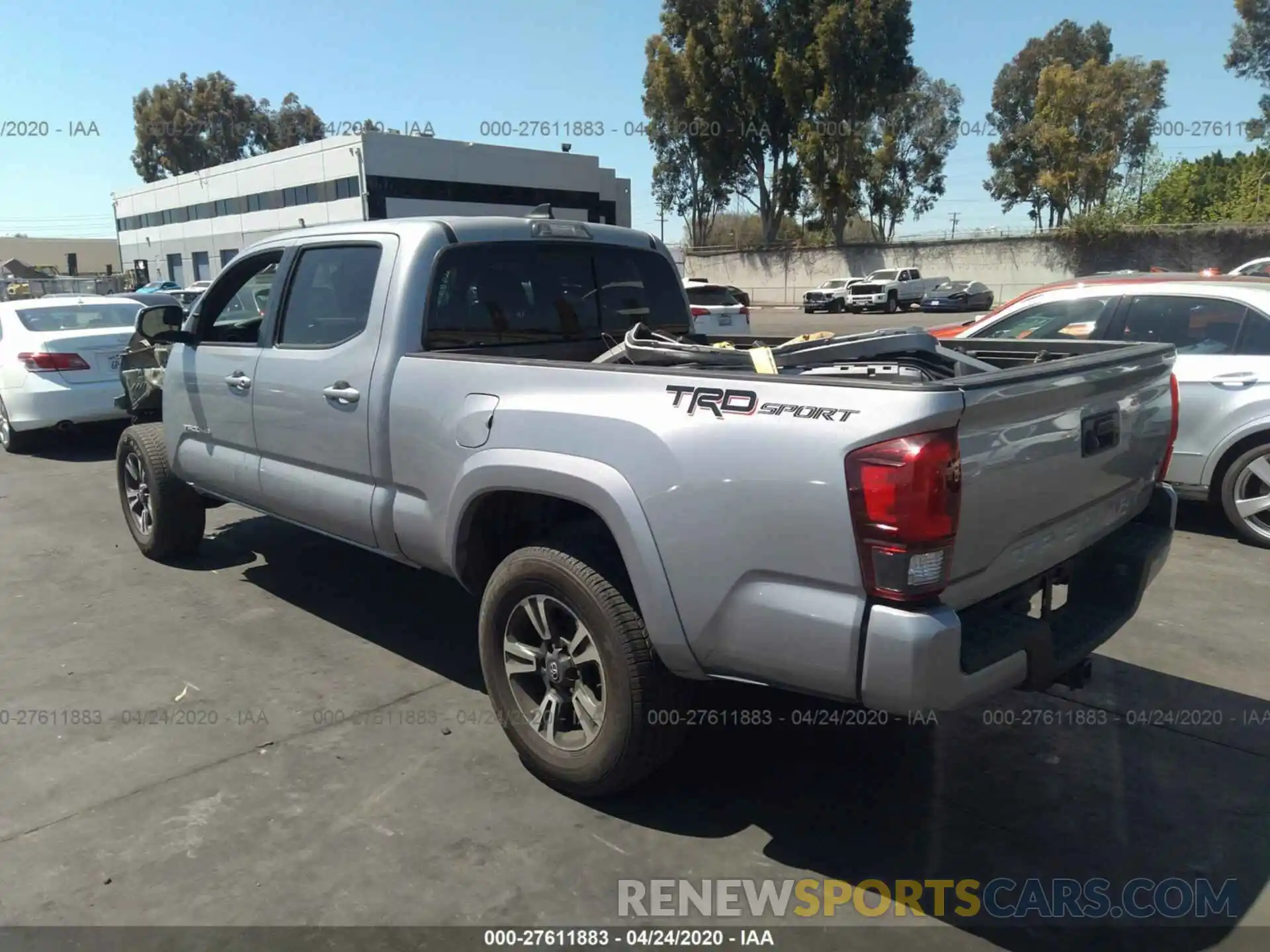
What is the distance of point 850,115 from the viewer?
4384 centimetres

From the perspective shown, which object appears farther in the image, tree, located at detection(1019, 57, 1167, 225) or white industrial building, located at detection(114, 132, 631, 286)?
white industrial building, located at detection(114, 132, 631, 286)

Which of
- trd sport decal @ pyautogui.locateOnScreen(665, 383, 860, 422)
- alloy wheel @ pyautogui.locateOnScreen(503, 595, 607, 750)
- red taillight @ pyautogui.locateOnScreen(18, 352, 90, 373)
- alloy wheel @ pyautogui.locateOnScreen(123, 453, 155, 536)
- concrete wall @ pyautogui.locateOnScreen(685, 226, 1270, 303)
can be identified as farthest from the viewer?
concrete wall @ pyautogui.locateOnScreen(685, 226, 1270, 303)

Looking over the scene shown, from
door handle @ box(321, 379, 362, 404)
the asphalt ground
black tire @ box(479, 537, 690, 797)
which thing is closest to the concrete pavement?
the asphalt ground

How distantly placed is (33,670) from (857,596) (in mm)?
3970

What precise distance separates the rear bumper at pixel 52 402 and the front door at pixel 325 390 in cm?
580

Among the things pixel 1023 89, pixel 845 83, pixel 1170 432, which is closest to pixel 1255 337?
pixel 1170 432

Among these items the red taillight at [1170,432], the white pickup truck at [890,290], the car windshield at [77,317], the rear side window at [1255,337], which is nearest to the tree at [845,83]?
the white pickup truck at [890,290]

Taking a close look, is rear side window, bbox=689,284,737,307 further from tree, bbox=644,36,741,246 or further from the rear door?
tree, bbox=644,36,741,246

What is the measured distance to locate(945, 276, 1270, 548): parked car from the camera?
619cm

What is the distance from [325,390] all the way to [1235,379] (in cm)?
559

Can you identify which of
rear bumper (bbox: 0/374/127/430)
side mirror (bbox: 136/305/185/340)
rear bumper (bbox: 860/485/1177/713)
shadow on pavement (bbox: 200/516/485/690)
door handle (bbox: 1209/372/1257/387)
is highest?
side mirror (bbox: 136/305/185/340)

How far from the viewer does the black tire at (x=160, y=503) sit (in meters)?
5.84

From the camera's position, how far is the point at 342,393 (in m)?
4.12

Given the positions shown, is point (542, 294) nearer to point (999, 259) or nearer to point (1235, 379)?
point (1235, 379)
